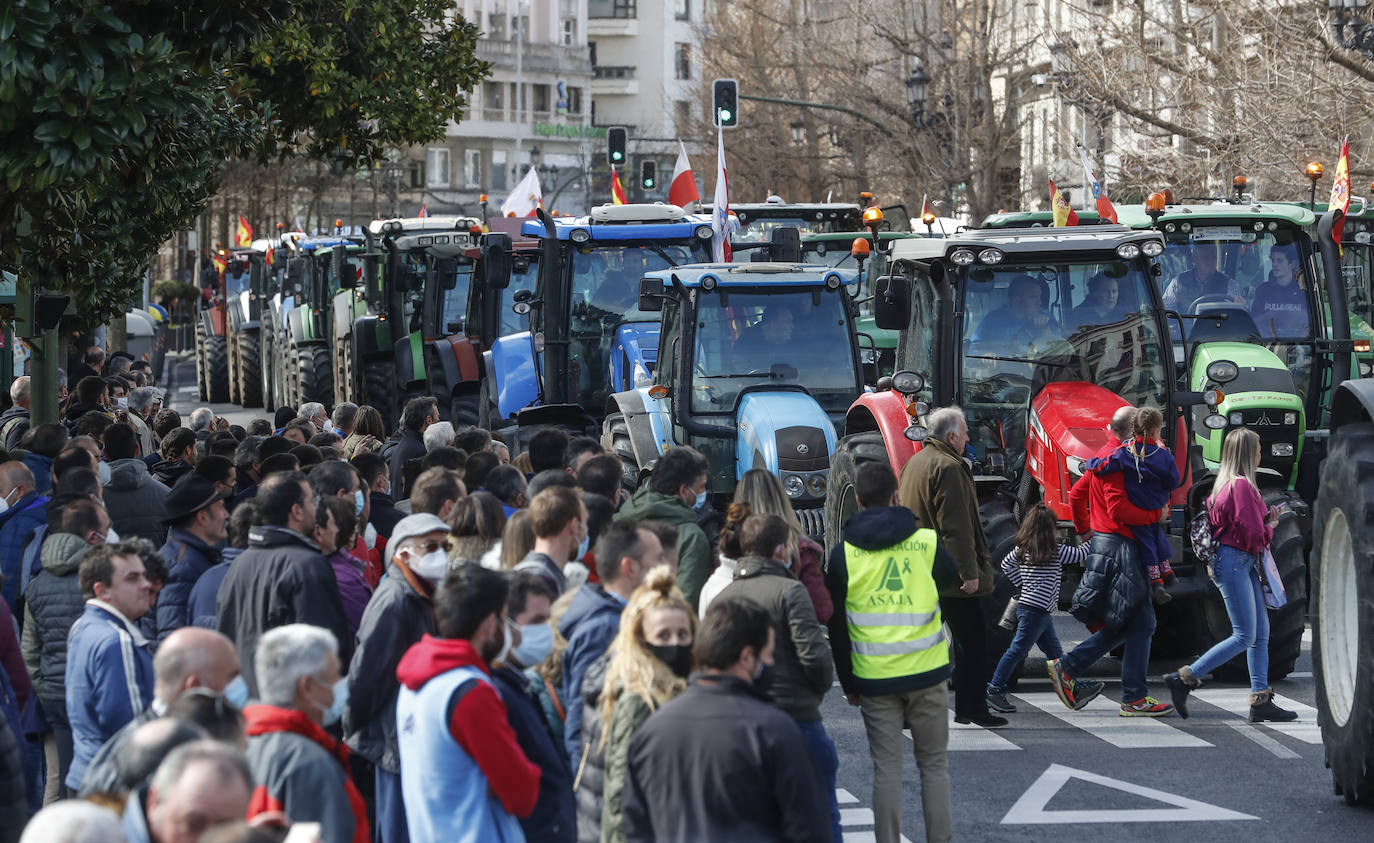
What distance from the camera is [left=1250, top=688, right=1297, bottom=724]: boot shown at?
1020cm

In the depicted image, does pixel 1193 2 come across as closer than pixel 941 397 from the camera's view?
No

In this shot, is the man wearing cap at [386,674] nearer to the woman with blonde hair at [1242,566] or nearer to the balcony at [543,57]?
the woman with blonde hair at [1242,566]

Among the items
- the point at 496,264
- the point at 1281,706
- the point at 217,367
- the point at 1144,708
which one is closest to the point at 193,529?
the point at 1144,708

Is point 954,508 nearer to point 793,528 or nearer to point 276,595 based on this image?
point 793,528

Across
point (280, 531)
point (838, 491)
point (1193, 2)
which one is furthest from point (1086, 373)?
point (1193, 2)

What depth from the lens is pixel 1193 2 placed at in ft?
80.6

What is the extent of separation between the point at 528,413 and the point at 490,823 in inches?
428

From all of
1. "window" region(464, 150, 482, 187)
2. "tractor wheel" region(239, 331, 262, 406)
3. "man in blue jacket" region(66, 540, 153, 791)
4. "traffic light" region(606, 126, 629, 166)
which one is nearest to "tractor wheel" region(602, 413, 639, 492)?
"man in blue jacket" region(66, 540, 153, 791)

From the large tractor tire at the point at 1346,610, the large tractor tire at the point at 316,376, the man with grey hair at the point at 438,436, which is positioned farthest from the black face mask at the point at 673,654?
the large tractor tire at the point at 316,376

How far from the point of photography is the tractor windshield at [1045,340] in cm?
1146

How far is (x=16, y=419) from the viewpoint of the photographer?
49.4ft

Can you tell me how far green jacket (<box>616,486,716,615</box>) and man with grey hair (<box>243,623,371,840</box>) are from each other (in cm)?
264

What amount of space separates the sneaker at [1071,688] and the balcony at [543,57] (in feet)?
286

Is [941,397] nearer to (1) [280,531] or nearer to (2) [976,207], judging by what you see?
(1) [280,531]
